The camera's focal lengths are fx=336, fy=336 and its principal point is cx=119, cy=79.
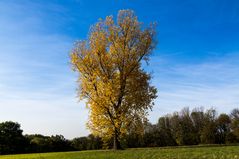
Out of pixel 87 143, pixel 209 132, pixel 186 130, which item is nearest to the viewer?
pixel 87 143

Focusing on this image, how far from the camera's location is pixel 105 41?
41.2m

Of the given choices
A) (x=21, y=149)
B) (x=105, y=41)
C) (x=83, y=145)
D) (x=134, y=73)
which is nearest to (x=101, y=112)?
(x=134, y=73)

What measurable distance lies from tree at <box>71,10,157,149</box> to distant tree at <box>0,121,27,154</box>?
1338 inches

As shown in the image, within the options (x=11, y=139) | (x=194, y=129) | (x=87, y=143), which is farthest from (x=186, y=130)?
(x=11, y=139)

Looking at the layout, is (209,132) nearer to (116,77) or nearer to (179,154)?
(116,77)

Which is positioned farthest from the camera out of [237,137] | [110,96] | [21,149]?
[237,137]

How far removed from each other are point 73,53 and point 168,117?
76936 mm

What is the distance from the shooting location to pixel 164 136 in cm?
10206

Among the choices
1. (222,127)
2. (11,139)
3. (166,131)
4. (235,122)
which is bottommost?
(11,139)

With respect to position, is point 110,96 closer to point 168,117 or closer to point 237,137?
point 237,137

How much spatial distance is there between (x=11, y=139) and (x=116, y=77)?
128ft

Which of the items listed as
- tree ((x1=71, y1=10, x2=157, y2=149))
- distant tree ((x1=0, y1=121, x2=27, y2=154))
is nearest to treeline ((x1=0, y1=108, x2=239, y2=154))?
distant tree ((x1=0, y1=121, x2=27, y2=154))

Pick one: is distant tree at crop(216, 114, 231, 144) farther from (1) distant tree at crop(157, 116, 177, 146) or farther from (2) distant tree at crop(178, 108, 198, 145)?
(1) distant tree at crop(157, 116, 177, 146)

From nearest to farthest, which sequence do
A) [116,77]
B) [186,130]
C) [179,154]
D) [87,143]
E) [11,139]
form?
[179,154] < [116,77] < [11,139] < [87,143] < [186,130]
